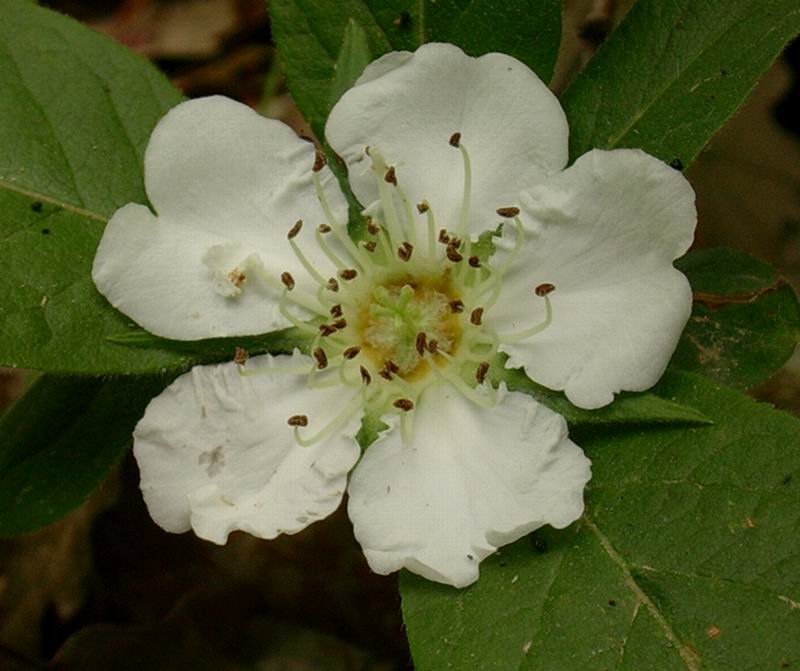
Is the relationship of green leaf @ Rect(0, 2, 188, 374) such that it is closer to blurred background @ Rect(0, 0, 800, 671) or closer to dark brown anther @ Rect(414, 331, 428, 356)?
dark brown anther @ Rect(414, 331, 428, 356)

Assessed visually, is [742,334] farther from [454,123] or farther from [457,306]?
[454,123]

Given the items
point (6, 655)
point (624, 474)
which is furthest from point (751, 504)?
point (6, 655)

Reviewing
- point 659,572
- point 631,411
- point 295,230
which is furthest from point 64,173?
point 659,572

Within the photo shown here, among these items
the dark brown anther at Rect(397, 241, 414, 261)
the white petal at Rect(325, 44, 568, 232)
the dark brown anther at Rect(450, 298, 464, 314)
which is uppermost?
the white petal at Rect(325, 44, 568, 232)

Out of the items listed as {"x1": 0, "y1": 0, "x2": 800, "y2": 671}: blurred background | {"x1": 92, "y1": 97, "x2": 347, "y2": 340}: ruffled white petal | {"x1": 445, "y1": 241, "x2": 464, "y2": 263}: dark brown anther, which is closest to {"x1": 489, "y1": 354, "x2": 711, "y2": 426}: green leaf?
{"x1": 445, "y1": 241, "x2": 464, "y2": 263}: dark brown anther

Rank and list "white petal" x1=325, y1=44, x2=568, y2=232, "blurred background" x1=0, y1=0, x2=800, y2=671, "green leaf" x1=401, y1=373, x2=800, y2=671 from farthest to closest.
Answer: "blurred background" x1=0, y1=0, x2=800, y2=671 → "white petal" x1=325, y1=44, x2=568, y2=232 → "green leaf" x1=401, y1=373, x2=800, y2=671

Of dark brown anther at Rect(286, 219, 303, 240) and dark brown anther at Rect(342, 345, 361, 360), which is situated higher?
dark brown anther at Rect(286, 219, 303, 240)
